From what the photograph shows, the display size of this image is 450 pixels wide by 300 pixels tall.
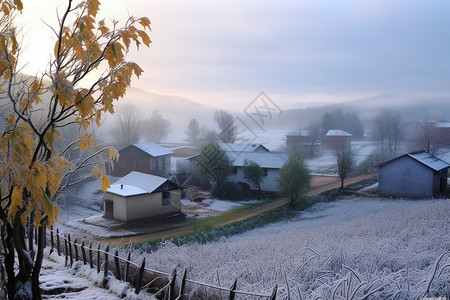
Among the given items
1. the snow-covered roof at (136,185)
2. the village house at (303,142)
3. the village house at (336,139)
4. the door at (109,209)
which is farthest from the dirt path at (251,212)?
the village house at (336,139)

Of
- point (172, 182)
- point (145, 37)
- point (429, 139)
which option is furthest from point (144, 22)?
point (429, 139)

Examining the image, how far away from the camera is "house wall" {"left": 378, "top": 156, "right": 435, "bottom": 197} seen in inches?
991

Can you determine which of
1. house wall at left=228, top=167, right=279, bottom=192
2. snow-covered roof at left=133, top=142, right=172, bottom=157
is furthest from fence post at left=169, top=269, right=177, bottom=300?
snow-covered roof at left=133, top=142, right=172, bottom=157

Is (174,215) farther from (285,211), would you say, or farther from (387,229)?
(387,229)

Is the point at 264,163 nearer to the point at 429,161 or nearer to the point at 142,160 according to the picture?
the point at 142,160

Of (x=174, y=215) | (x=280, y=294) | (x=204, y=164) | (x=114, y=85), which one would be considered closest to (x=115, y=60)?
(x=114, y=85)

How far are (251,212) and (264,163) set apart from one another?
7.76 meters

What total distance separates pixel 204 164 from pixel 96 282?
2293 cm

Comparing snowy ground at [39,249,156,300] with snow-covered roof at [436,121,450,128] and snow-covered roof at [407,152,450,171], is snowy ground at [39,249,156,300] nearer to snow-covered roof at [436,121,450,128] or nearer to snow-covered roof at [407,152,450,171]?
snow-covered roof at [407,152,450,171]

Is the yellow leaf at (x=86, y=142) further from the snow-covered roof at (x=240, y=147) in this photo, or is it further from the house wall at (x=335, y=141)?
the house wall at (x=335, y=141)

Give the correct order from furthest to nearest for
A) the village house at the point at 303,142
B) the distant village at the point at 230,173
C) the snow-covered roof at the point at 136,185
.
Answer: the village house at the point at 303,142
the distant village at the point at 230,173
the snow-covered roof at the point at 136,185

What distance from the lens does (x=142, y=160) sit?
31.8 meters

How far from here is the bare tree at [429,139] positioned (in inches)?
Answer: 1521

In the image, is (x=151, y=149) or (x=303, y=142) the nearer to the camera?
(x=151, y=149)
